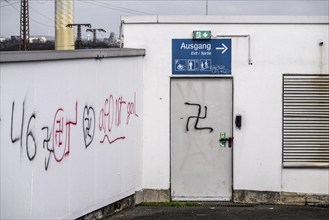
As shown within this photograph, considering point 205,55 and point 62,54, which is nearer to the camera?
point 62,54

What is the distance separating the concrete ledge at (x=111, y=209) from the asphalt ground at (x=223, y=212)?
82 mm

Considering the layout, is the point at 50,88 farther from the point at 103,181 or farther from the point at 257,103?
the point at 257,103

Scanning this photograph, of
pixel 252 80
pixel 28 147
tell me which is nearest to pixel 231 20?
pixel 252 80

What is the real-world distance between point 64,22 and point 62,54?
37846 mm

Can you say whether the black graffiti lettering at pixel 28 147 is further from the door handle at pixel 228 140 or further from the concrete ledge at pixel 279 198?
the concrete ledge at pixel 279 198

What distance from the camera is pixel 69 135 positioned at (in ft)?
31.2

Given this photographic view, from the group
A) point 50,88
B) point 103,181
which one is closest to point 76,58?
point 50,88

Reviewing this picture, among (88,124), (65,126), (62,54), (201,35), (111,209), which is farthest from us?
(201,35)

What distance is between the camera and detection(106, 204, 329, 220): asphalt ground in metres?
11.5

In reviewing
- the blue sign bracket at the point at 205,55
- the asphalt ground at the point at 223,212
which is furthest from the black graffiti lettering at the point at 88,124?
the blue sign bracket at the point at 205,55

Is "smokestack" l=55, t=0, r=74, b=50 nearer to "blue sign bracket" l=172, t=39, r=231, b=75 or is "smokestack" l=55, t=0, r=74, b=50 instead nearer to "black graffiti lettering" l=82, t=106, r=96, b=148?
"blue sign bracket" l=172, t=39, r=231, b=75

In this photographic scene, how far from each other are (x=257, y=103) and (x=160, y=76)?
6.29 ft

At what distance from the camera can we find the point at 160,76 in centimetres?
1297

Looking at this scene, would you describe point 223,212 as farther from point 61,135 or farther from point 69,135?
point 61,135
